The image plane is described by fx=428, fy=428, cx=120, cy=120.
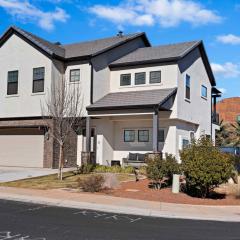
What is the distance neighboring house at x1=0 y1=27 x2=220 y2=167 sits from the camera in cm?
2514

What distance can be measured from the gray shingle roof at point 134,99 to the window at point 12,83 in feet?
17.7

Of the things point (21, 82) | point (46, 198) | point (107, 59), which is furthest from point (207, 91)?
point (46, 198)

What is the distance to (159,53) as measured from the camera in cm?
2695

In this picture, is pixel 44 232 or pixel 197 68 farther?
pixel 197 68

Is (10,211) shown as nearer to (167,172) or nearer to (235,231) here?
(235,231)

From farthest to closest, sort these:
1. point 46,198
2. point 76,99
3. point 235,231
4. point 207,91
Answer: point 207,91 < point 76,99 < point 46,198 < point 235,231

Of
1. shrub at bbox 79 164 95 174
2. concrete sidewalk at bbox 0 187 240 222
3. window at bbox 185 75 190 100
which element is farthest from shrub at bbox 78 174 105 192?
window at bbox 185 75 190 100

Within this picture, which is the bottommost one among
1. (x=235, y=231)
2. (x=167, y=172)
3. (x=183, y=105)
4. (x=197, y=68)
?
(x=235, y=231)

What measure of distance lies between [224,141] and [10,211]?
45730 mm

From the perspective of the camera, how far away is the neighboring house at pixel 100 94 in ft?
82.5

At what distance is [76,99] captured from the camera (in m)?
25.1

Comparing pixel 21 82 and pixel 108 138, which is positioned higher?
pixel 21 82

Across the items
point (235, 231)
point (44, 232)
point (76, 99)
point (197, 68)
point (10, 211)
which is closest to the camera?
point (44, 232)

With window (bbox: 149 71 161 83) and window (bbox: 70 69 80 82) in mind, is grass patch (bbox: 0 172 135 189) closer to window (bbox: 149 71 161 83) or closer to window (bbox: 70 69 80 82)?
window (bbox: 70 69 80 82)
